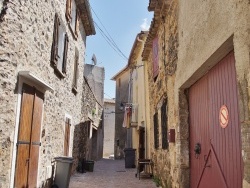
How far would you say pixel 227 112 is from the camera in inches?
136

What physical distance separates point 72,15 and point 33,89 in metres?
4.87

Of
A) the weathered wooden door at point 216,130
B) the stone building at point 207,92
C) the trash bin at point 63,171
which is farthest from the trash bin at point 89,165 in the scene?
the weathered wooden door at point 216,130

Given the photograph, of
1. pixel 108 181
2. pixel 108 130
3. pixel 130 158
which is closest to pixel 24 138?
pixel 108 181

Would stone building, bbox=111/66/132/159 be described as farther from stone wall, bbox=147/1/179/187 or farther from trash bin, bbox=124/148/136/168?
stone wall, bbox=147/1/179/187

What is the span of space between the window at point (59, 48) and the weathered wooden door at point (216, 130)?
380 cm

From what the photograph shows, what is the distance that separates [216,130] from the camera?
12.6ft

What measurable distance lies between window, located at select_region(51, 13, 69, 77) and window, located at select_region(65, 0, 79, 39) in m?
0.75

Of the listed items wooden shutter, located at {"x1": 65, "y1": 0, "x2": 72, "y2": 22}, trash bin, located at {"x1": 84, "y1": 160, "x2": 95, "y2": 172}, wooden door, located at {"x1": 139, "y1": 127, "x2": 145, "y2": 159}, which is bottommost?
trash bin, located at {"x1": 84, "y1": 160, "x2": 95, "y2": 172}

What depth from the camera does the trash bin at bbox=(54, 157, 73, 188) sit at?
7.20 m

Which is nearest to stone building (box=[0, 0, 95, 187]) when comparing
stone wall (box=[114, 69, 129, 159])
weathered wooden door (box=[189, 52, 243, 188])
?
weathered wooden door (box=[189, 52, 243, 188])

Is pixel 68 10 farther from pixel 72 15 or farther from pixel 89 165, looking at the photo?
pixel 89 165

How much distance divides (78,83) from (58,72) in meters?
3.68

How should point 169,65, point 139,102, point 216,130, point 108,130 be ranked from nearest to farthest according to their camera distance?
1. point 216,130
2. point 169,65
3. point 139,102
4. point 108,130

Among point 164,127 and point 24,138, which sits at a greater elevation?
point 164,127
